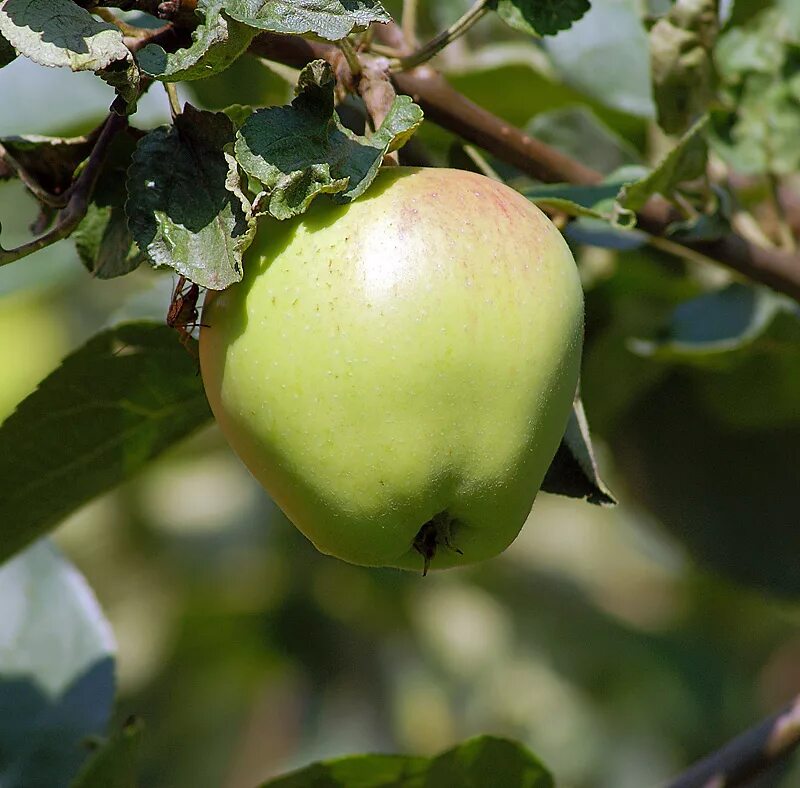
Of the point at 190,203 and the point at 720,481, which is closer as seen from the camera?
the point at 190,203

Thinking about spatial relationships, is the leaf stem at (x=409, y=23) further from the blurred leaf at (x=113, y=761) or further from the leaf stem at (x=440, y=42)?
the blurred leaf at (x=113, y=761)

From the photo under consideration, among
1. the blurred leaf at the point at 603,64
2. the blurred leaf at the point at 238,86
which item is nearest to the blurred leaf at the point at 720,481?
the blurred leaf at the point at 603,64

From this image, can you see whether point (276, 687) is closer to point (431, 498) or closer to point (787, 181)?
point (787, 181)

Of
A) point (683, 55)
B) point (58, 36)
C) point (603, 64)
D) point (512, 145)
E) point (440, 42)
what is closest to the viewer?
point (58, 36)

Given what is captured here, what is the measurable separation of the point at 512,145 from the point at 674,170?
111 mm

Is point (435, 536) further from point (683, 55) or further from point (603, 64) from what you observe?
point (603, 64)

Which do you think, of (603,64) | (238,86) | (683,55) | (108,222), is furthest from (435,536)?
(603,64)

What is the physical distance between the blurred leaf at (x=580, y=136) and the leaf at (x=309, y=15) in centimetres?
48

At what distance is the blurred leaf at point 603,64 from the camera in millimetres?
1149

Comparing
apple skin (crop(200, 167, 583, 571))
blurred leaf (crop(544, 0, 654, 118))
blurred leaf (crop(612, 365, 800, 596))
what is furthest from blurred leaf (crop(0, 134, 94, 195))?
blurred leaf (crop(612, 365, 800, 596))

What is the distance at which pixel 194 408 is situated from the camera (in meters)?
0.83

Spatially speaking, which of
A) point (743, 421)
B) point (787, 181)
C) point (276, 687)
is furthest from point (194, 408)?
point (276, 687)

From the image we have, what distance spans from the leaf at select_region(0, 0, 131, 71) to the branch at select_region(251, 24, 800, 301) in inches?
4.3

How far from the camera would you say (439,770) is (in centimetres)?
82
